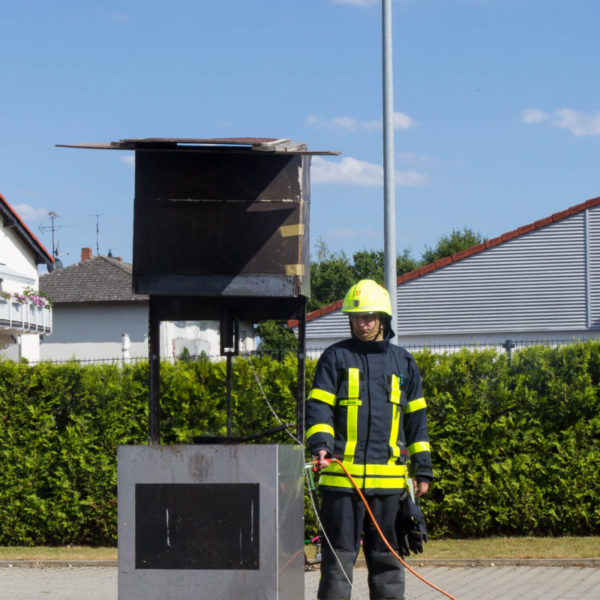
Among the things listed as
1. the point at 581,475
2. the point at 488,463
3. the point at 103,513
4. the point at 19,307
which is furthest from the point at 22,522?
the point at 19,307

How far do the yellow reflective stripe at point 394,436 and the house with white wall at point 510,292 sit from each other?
24.7 m

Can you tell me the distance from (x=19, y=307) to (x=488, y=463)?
3245 cm

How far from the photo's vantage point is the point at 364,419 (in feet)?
19.6

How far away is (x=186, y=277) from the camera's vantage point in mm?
6223

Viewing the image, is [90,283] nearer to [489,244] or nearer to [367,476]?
[489,244]

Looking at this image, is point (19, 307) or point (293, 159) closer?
point (293, 159)

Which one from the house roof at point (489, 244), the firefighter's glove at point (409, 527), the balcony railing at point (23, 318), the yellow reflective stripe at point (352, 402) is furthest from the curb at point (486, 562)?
the balcony railing at point (23, 318)

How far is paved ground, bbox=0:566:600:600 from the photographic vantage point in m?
8.29

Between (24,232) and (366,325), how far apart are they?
136 feet

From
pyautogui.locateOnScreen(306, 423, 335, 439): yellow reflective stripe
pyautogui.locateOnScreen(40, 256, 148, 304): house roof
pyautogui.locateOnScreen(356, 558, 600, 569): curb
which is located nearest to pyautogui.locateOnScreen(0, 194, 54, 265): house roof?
pyautogui.locateOnScreen(40, 256, 148, 304): house roof

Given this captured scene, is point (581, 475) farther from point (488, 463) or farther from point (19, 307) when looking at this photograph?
point (19, 307)

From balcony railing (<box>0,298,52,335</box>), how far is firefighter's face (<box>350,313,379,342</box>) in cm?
3378

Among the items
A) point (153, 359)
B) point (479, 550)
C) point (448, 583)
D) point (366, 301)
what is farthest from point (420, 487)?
point (479, 550)

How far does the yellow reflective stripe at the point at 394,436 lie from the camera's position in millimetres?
6000
